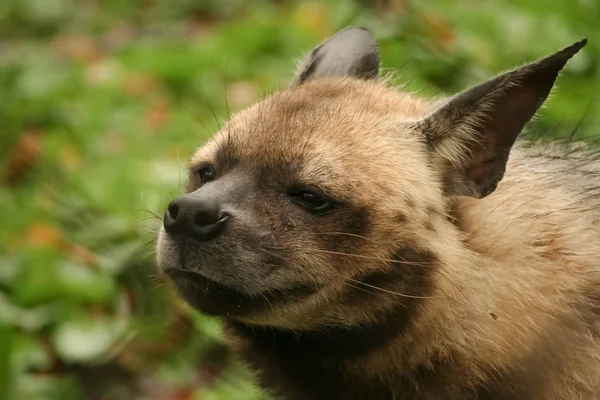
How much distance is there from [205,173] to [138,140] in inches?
150

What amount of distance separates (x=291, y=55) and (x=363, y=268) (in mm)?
4843

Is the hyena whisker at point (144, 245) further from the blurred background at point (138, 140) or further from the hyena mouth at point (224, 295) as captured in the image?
the hyena mouth at point (224, 295)

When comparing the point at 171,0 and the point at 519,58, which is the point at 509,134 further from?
the point at 171,0

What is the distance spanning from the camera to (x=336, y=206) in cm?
332

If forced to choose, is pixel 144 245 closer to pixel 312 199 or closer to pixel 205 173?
pixel 205 173

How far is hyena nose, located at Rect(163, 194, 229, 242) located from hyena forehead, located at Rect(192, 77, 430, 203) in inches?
10.3

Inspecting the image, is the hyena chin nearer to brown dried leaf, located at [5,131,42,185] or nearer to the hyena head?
the hyena head

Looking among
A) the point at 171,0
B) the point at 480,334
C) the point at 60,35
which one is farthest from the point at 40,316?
the point at 171,0

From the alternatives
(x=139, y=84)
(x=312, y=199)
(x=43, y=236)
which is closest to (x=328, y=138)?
(x=312, y=199)

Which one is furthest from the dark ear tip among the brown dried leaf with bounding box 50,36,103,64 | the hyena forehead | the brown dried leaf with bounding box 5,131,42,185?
the brown dried leaf with bounding box 50,36,103,64

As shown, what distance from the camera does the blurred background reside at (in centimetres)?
499

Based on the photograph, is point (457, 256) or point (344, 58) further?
point (344, 58)

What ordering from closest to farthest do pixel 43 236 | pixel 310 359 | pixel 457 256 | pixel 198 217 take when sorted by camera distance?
1. pixel 198 217
2. pixel 457 256
3. pixel 310 359
4. pixel 43 236

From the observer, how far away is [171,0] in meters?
11.2
